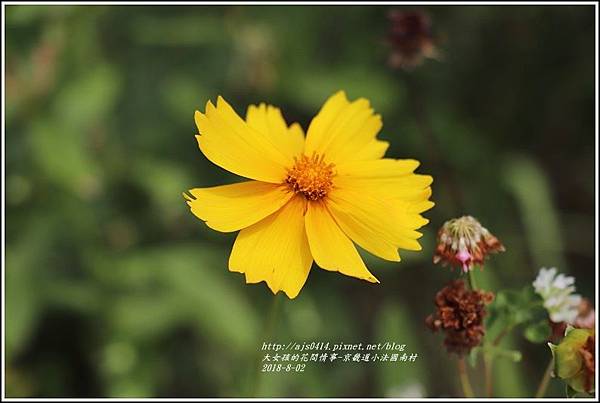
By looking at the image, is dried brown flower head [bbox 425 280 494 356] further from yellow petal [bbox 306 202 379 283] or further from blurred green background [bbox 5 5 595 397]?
blurred green background [bbox 5 5 595 397]

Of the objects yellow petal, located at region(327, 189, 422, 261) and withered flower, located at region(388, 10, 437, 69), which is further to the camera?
withered flower, located at region(388, 10, 437, 69)

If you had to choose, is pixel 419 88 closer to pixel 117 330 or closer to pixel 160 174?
pixel 160 174

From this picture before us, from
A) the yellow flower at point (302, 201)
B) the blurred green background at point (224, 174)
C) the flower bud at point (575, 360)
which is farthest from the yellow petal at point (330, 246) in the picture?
the blurred green background at point (224, 174)

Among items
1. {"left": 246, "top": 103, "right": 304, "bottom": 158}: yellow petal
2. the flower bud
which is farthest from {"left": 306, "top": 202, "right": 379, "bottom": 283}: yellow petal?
the flower bud

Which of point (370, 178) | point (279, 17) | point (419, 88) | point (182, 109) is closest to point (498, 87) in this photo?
point (419, 88)

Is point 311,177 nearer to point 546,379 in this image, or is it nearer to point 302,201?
point 302,201
